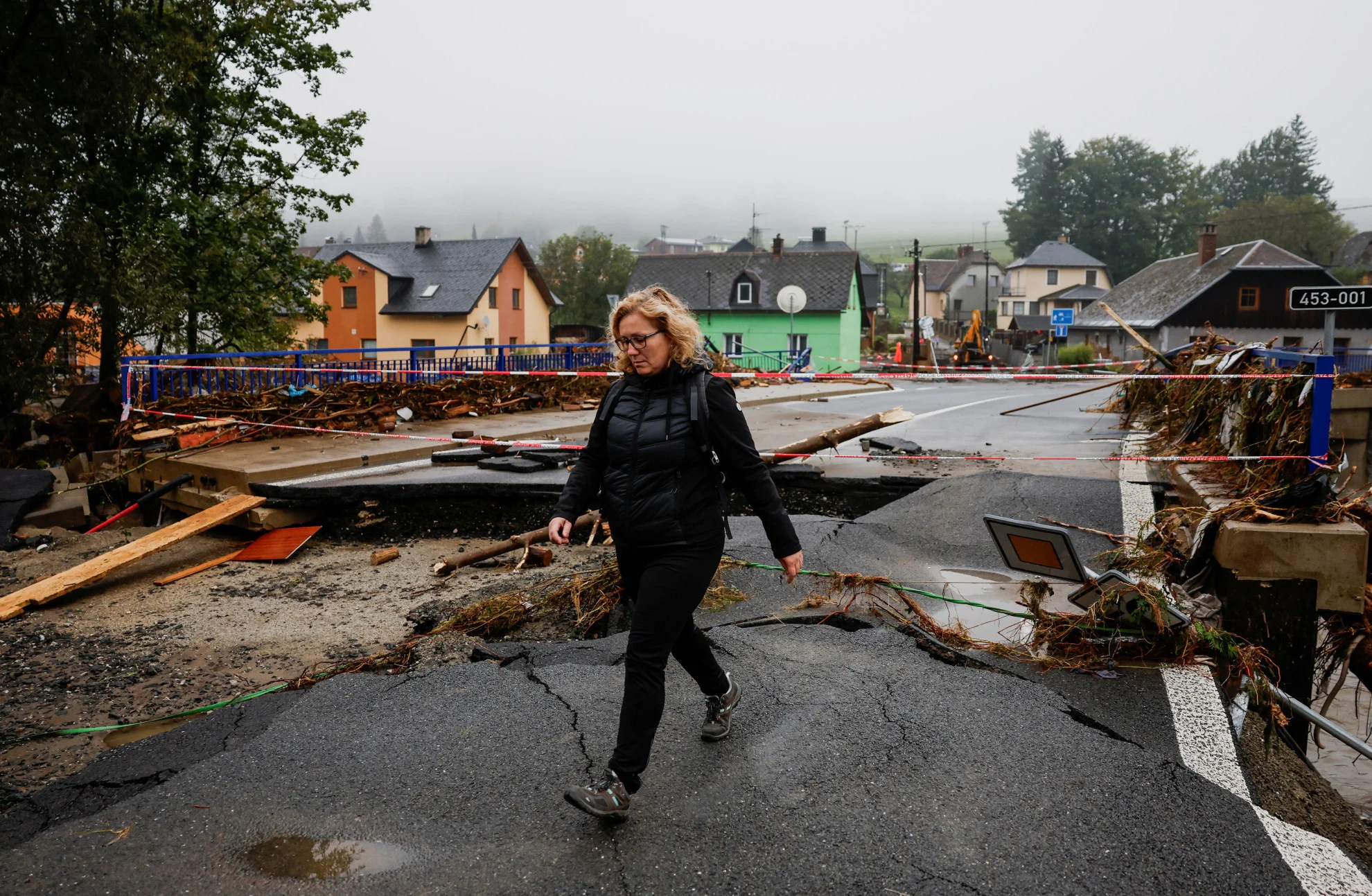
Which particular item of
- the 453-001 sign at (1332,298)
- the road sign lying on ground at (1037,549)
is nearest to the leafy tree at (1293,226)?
the 453-001 sign at (1332,298)

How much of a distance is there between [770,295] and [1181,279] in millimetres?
24071

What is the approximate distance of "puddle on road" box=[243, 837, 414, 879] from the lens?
320cm

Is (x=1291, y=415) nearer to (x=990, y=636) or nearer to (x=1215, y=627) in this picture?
(x=1215, y=627)

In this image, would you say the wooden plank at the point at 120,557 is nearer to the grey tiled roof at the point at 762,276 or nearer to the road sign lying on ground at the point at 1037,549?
the road sign lying on ground at the point at 1037,549

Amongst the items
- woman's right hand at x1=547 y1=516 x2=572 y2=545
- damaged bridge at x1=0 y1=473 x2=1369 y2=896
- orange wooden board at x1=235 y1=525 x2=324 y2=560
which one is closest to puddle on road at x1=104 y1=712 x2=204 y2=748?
damaged bridge at x1=0 y1=473 x2=1369 y2=896

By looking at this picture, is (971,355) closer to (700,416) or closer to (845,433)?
(845,433)

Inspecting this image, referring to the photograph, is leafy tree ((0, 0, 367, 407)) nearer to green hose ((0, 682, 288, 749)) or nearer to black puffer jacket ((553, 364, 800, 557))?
green hose ((0, 682, 288, 749))

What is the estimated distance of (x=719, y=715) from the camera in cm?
412

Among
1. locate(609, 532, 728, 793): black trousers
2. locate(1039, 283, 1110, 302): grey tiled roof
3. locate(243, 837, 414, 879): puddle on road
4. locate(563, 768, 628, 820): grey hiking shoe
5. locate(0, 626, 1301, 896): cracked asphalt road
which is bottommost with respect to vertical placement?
locate(243, 837, 414, 879): puddle on road

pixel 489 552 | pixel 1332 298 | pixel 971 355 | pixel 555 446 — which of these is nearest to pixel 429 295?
pixel 971 355

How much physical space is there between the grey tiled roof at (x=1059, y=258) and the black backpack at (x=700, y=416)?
9575cm

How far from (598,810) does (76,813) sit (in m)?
2.18

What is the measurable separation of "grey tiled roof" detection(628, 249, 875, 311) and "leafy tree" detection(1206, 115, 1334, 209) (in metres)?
69.6

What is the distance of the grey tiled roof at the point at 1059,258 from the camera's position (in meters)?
91.6
